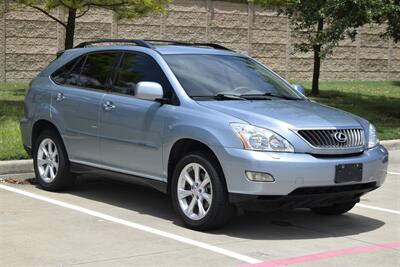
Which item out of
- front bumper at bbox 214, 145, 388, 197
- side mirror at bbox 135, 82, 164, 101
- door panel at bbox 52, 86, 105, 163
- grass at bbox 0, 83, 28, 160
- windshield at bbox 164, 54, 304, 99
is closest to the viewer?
front bumper at bbox 214, 145, 388, 197

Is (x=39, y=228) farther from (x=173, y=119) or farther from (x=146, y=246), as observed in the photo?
(x=173, y=119)

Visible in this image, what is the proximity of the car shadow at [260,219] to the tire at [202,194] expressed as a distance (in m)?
0.19

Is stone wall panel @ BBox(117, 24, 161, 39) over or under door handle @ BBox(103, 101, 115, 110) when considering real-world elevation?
over

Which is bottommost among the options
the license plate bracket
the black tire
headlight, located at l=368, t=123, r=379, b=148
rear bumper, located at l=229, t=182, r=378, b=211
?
the black tire

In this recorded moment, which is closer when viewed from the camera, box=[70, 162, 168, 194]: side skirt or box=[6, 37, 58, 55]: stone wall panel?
box=[70, 162, 168, 194]: side skirt

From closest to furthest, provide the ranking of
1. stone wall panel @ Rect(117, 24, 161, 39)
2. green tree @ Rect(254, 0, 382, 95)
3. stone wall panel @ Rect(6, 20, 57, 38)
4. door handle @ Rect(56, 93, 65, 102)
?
1. door handle @ Rect(56, 93, 65, 102)
2. green tree @ Rect(254, 0, 382, 95)
3. stone wall panel @ Rect(6, 20, 57, 38)
4. stone wall panel @ Rect(117, 24, 161, 39)

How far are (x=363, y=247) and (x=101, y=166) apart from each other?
9.88 ft

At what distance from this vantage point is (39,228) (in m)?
6.58

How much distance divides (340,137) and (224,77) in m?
1.51

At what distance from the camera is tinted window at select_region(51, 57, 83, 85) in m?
8.39

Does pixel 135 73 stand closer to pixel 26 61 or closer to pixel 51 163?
pixel 51 163

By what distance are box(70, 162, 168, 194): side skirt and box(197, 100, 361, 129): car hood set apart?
0.95 meters

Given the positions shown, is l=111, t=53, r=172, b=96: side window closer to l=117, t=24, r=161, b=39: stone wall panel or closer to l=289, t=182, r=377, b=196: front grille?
l=289, t=182, r=377, b=196: front grille

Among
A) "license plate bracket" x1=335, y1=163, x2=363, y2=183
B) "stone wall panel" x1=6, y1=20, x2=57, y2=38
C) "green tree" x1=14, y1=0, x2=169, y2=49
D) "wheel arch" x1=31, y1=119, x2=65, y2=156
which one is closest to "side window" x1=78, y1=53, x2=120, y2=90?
"wheel arch" x1=31, y1=119, x2=65, y2=156
